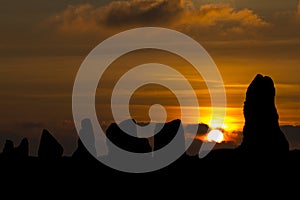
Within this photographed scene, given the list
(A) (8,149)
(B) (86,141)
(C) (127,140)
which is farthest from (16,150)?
(C) (127,140)

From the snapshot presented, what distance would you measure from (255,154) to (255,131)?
9.06 ft

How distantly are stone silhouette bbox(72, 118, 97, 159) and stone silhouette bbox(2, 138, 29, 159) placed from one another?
45.7 ft

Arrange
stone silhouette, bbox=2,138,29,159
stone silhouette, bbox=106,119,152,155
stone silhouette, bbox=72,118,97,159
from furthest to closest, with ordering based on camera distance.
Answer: stone silhouette, bbox=2,138,29,159
stone silhouette, bbox=72,118,97,159
stone silhouette, bbox=106,119,152,155

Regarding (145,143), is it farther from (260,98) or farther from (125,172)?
(260,98)

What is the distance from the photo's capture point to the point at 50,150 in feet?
489

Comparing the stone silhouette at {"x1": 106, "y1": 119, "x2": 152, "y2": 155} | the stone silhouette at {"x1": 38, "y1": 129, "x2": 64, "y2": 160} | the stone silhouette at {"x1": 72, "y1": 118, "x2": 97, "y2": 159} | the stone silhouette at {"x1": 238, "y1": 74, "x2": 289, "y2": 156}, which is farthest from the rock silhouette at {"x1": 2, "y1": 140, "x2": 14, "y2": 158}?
the stone silhouette at {"x1": 238, "y1": 74, "x2": 289, "y2": 156}

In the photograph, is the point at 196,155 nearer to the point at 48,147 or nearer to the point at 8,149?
the point at 48,147

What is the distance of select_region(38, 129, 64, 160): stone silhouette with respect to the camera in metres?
148

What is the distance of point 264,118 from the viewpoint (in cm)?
11881

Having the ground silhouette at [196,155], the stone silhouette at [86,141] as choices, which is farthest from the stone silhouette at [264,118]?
the stone silhouette at [86,141]

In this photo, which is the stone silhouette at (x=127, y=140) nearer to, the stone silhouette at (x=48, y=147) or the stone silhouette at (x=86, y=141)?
the stone silhouette at (x=86, y=141)

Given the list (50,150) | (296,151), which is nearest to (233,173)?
(296,151)

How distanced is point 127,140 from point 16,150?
82.8ft

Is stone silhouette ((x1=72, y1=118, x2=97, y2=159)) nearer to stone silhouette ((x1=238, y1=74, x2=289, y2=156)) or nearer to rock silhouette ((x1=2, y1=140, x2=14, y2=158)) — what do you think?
rock silhouette ((x1=2, y1=140, x2=14, y2=158))
